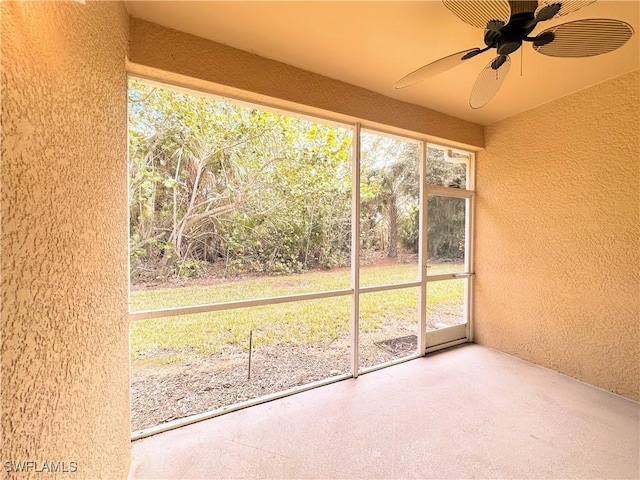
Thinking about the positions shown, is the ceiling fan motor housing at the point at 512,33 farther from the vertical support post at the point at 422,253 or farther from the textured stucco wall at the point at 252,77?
the vertical support post at the point at 422,253

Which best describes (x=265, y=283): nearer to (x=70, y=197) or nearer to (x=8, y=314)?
(x=70, y=197)

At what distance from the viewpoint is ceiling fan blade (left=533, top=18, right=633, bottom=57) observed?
1.10 metres

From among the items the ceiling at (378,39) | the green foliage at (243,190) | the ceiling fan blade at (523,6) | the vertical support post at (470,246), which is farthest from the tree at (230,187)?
the vertical support post at (470,246)

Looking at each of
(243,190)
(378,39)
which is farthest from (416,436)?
(378,39)

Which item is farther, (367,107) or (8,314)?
(367,107)

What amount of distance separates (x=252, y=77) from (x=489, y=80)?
153cm

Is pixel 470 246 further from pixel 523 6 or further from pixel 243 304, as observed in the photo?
pixel 243 304

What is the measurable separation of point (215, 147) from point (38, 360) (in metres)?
1.74

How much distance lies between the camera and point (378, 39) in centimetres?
174

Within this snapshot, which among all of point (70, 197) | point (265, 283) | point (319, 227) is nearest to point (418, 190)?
point (319, 227)

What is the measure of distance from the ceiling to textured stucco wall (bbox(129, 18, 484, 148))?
0.18 ft

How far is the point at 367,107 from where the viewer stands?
7.80 feet

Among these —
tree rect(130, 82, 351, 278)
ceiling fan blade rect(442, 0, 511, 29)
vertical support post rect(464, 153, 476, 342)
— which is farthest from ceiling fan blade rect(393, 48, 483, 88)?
vertical support post rect(464, 153, 476, 342)

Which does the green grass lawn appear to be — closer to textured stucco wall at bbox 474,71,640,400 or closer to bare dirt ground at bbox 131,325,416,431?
bare dirt ground at bbox 131,325,416,431
